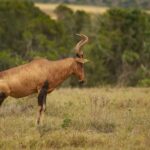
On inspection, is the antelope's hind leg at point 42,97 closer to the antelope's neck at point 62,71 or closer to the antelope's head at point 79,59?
the antelope's neck at point 62,71

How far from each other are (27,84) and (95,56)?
64.8 feet

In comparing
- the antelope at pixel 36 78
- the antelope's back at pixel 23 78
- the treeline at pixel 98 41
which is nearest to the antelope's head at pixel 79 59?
the antelope at pixel 36 78

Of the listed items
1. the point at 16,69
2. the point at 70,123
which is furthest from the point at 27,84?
the point at 70,123

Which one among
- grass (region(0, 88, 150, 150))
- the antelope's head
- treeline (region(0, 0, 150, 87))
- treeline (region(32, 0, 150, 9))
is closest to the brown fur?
the antelope's head

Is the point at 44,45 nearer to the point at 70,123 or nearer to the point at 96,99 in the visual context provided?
the point at 96,99

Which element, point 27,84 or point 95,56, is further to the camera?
point 95,56

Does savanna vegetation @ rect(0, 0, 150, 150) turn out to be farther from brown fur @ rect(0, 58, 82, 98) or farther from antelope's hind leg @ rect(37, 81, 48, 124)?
brown fur @ rect(0, 58, 82, 98)

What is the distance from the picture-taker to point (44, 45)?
3250cm

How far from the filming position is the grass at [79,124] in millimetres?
10242

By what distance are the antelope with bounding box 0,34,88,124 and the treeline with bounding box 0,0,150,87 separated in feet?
50.5

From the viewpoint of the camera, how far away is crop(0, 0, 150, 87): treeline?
30.8 m

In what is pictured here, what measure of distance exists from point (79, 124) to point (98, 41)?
21.0 metres

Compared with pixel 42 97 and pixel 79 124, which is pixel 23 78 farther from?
pixel 79 124

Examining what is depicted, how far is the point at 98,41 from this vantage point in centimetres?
3284
